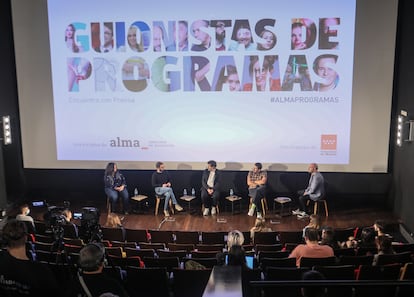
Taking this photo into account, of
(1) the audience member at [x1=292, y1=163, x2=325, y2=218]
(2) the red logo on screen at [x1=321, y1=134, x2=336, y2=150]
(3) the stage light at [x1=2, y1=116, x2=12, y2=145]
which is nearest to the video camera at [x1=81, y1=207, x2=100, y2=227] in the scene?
(3) the stage light at [x1=2, y1=116, x2=12, y2=145]

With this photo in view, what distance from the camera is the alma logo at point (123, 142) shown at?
1139cm

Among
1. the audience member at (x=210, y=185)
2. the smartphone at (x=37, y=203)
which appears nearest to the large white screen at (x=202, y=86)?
the audience member at (x=210, y=185)

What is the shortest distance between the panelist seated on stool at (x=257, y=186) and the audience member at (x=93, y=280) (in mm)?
7076

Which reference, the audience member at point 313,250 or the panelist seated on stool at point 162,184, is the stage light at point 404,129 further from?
the panelist seated on stool at point 162,184

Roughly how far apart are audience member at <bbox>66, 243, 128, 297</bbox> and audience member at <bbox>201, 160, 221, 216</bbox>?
23.2 ft

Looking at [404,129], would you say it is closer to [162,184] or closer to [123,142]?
[162,184]

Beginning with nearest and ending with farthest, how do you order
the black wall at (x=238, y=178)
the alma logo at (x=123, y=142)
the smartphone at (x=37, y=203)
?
the black wall at (x=238, y=178), the alma logo at (x=123, y=142), the smartphone at (x=37, y=203)

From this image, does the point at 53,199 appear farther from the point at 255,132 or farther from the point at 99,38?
the point at 255,132

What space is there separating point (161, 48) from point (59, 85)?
2260 mm

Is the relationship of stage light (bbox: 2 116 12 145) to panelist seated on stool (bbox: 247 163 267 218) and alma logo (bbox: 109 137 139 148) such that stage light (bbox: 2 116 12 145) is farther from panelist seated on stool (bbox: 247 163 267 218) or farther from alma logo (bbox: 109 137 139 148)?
panelist seated on stool (bbox: 247 163 267 218)

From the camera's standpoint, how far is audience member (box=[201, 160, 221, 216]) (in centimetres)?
1085

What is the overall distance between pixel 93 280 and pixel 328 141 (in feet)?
26.0

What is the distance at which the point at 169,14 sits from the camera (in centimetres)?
1081

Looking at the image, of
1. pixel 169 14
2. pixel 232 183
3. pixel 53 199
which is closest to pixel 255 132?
pixel 232 183
